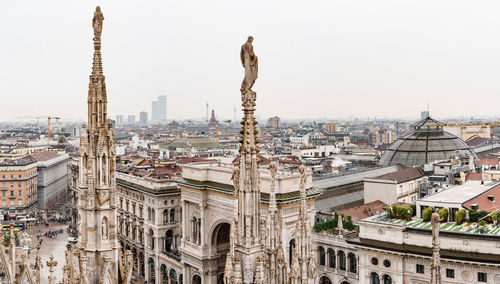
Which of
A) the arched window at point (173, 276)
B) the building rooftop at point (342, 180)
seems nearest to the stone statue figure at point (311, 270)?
the building rooftop at point (342, 180)

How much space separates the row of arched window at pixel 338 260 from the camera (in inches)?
1610

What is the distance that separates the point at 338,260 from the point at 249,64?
33486 mm

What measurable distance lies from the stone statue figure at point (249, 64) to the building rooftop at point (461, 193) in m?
31.4

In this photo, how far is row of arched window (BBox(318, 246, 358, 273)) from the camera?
40.9 metres

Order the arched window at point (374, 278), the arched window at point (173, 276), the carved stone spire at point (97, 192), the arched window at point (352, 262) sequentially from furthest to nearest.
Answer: the arched window at point (173, 276), the arched window at point (352, 262), the arched window at point (374, 278), the carved stone spire at point (97, 192)

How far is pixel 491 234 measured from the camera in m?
31.7

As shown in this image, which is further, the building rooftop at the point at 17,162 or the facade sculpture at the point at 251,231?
the building rooftop at the point at 17,162

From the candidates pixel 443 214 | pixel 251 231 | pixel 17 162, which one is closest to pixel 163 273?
pixel 443 214

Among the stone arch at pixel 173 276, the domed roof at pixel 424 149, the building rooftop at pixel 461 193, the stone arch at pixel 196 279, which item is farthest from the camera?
the domed roof at pixel 424 149

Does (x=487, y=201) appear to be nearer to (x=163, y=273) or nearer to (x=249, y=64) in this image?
(x=163, y=273)

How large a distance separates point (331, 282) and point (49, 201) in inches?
3023

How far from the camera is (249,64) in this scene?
36.6 ft

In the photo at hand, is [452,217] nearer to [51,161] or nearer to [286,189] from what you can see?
[286,189]

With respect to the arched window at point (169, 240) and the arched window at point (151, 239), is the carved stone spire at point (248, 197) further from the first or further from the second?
the arched window at point (151, 239)
